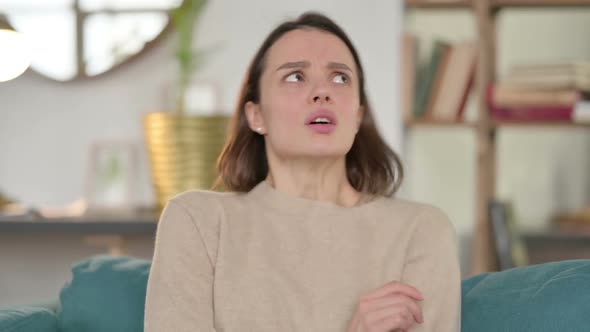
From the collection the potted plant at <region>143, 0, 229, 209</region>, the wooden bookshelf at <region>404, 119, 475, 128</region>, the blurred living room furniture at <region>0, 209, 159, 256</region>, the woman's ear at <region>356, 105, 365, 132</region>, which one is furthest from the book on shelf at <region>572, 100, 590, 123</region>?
the woman's ear at <region>356, 105, 365, 132</region>

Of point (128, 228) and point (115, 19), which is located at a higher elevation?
point (115, 19)

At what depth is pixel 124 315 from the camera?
1690 mm

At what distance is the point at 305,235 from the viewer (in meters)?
1.59

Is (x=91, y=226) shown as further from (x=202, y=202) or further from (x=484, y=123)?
(x=484, y=123)

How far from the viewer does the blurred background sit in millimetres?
2869

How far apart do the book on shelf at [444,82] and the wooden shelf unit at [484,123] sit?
0.03 m

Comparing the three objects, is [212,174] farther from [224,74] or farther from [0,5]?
[0,5]

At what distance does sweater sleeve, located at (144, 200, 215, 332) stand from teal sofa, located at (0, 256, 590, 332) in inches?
8.7

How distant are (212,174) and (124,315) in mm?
1135

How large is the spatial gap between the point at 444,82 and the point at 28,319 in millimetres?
1809

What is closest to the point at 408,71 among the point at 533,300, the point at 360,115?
the point at 360,115

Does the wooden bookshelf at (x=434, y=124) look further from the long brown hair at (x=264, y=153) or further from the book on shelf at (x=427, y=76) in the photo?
the long brown hair at (x=264, y=153)

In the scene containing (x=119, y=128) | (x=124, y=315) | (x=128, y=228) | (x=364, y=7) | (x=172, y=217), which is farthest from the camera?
(x=119, y=128)

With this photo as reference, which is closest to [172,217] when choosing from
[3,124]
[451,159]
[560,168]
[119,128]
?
[119,128]
